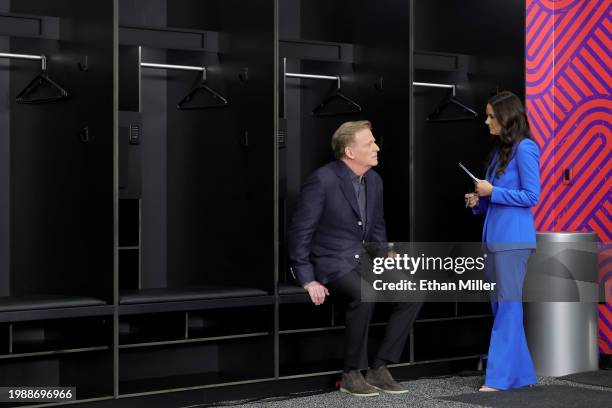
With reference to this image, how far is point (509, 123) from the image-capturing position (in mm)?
5062

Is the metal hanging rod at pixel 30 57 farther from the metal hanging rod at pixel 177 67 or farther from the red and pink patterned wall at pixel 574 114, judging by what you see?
the red and pink patterned wall at pixel 574 114

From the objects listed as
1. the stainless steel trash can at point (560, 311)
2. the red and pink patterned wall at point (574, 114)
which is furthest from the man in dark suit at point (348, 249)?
the red and pink patterned wall at point (574, 114)

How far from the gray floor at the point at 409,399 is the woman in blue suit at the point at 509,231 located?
24 centimetres

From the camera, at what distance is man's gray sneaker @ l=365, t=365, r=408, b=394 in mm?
5066

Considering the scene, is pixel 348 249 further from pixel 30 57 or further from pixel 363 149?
pixel 30 57

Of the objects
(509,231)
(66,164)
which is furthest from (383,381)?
(66,164)

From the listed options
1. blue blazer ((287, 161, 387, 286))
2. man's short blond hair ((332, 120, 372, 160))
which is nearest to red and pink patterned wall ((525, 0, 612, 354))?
man's short blond hair ((332, 120, 372, 160))

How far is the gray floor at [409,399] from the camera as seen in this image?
4762mm

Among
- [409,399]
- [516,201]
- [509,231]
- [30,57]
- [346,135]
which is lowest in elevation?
[409,399]

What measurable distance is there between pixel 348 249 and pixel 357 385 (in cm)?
69

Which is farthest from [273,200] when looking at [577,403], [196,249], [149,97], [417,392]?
[577,403]

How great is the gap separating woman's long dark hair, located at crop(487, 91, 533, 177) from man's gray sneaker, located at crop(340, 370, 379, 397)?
127 centimetres

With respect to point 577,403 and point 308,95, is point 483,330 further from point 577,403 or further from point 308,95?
point 308,95

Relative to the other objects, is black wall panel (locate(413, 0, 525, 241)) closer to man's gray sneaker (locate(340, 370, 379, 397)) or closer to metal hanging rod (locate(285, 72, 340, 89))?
metal hanging rod (locate(285, 72, 340, 89))
